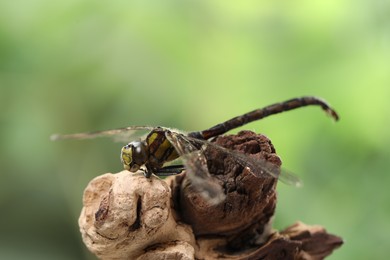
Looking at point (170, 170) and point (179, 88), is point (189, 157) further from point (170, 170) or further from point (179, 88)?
point (179, 88)

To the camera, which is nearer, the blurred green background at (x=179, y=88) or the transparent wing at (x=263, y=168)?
the transparent wing at (x=263, y=168)

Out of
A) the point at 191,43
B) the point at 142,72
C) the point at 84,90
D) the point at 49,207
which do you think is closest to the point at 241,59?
the point at 191,43

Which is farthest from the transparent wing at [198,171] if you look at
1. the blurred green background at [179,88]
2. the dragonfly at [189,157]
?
the blurred green background at [179,88]

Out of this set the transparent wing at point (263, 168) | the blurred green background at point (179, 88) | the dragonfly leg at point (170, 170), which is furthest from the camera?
the blurred green background at point (179, 88)

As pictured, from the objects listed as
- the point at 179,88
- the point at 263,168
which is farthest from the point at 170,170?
the point at 179,88

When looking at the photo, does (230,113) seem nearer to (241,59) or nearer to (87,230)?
(241,59)

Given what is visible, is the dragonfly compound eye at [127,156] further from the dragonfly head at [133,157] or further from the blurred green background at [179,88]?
the blurred green background at [179,88]
